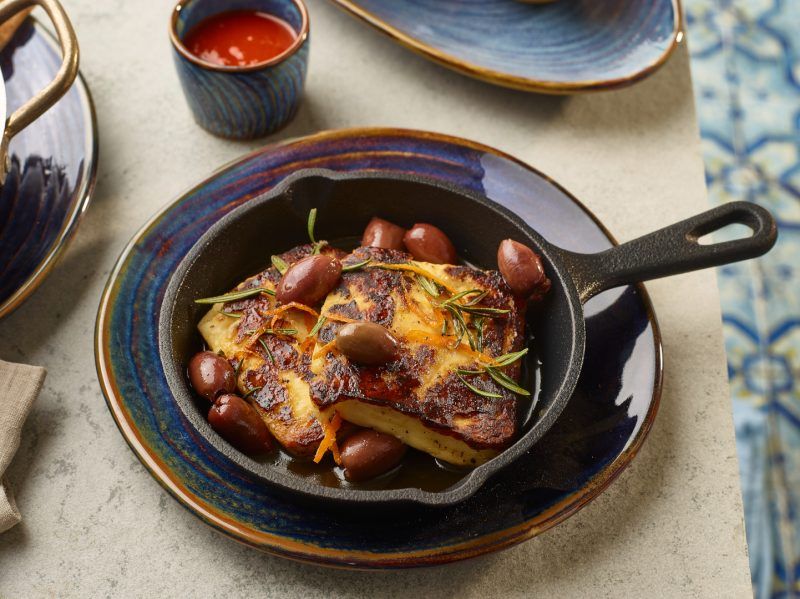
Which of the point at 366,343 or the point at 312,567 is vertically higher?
the point at 366,343

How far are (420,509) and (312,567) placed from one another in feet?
0.80

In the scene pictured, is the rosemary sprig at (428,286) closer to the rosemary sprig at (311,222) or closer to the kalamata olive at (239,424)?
the rosemary sprig at (311,222)

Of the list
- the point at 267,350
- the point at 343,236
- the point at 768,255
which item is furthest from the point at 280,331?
the point at 768,255

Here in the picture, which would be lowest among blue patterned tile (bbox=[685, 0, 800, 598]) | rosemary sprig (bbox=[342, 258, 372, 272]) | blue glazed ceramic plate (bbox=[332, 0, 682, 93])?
blue patterned tile (bbox=[685, 0, 800, 598])

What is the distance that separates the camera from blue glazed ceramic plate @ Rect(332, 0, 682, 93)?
6.80 ft

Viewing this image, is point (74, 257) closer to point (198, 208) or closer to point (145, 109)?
point (198, 208)

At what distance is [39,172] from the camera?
179 centimetres

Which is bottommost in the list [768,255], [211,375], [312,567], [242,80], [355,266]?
[768,255]

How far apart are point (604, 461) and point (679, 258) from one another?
404 mm

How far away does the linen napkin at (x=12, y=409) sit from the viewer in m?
1.45

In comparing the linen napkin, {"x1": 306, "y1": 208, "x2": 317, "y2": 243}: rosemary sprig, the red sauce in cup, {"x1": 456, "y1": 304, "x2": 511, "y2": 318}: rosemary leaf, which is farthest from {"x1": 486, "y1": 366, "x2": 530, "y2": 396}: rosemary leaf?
the red sauce in cup

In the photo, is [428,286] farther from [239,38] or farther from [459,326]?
[239,38]

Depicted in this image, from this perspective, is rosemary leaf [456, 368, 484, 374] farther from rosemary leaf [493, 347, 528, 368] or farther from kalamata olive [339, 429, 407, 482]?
kalamata olive [339, 429, 407, 482]

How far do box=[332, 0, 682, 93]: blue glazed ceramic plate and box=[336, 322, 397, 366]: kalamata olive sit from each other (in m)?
0.97
